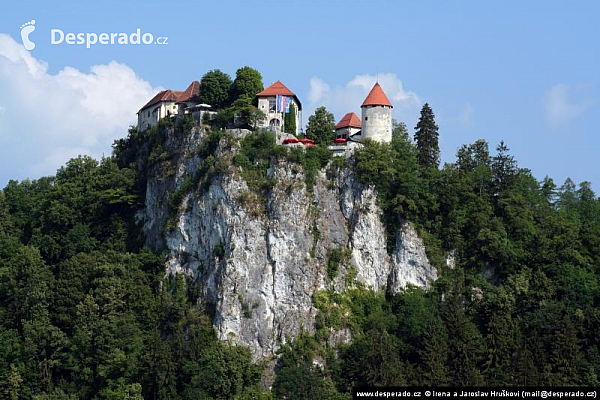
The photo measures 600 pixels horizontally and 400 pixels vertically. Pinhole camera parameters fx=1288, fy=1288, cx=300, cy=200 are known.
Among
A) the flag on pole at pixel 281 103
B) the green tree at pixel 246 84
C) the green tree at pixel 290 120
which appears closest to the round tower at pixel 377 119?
the green tree at pixel 290 120

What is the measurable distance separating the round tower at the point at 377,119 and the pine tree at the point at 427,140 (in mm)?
4071

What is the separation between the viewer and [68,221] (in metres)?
102

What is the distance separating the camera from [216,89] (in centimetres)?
10044

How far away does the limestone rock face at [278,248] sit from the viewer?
90.7 meters

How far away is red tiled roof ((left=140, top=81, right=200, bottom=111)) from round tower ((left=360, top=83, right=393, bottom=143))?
1436cm

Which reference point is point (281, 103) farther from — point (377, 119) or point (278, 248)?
point (278, 248)

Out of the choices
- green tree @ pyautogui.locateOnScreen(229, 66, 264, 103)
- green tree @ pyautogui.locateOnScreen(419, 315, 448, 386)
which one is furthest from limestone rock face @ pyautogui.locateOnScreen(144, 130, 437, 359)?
green tree @ pyautogui.locateOnScreen(229, 66, 264, 103)

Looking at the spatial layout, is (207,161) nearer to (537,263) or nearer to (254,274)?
(254,274)

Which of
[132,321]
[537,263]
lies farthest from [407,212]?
[132,321]

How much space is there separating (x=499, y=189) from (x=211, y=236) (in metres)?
22.7

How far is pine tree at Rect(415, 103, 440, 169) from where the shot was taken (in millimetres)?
99375

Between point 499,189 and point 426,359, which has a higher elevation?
point 499,189

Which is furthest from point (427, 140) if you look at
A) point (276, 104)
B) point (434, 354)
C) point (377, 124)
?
point (434, 354)

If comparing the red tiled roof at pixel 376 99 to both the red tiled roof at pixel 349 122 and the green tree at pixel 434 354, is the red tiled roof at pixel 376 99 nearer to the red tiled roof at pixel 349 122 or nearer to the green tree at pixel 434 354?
the red tiled roof at pixel 349 122
